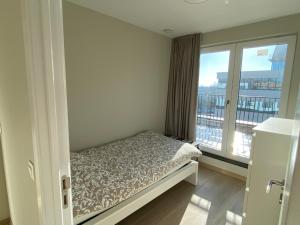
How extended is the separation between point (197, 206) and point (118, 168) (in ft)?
3.64

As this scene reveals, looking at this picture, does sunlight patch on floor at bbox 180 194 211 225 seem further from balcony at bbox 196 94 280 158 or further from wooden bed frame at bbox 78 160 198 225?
balcony at bbox 196 94 280 158

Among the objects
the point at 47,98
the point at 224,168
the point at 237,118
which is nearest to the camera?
the point at 47,98

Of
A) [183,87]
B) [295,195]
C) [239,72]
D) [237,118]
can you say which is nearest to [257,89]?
[239,72]

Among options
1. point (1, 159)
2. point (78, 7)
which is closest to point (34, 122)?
point (1, 159)

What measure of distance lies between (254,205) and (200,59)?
254cm

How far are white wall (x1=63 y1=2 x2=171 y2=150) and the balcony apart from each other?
0.88 metres

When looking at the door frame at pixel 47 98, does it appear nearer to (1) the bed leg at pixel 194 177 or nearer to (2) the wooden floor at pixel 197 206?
(2) the wooden floor at pixel 197 206

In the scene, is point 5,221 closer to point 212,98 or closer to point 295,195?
point 295,195

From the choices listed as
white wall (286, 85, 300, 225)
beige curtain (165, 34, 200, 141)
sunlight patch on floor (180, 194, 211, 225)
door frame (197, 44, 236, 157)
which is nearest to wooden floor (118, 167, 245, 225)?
sunlight patch on floor (180, 194, 211, 225)

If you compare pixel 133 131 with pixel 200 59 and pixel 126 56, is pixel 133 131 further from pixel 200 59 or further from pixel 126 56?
pixel 200 59

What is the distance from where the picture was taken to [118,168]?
1.93 m

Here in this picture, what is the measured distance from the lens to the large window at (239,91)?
2.47 meters

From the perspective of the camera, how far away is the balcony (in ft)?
8.76

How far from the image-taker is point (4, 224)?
1736mm
